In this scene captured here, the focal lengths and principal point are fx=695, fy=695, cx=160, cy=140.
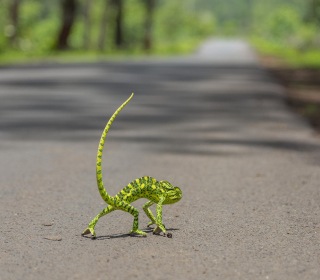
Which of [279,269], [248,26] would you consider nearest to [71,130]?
[279,269]

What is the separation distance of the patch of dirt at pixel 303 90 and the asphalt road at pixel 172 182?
0.47 metres

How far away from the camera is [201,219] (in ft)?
17.1

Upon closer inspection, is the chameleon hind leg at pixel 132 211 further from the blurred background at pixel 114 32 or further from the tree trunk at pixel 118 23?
the tree trunk at pixel 118 23

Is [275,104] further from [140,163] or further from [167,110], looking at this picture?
[140,163]

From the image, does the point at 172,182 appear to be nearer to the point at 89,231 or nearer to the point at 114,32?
the point at 89,231

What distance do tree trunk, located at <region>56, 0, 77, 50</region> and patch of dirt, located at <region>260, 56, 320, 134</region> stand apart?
18.5 m

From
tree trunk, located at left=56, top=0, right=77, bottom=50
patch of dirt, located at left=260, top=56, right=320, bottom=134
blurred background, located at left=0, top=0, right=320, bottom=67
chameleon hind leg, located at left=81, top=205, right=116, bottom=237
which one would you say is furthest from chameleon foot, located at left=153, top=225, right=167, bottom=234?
tree trunk, located at left=56, top=0, right=77, bottom=50

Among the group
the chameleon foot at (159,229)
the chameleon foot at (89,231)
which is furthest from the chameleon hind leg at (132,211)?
the chameleon foot at (89,231)

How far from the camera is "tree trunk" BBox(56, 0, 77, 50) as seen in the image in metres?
43.2

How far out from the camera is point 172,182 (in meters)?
6.76

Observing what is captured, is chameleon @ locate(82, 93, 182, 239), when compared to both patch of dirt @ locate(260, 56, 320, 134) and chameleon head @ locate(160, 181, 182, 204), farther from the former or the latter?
patch of dirt @ locate(260, 56, 320, 134)

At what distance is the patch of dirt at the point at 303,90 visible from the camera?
13740 millimetres

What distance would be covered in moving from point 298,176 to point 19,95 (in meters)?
10.3

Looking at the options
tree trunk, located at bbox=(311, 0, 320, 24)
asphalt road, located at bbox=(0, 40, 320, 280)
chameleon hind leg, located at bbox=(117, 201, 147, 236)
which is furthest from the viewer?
tree trunk, located at bbox=(311, 0, 320, 24)
